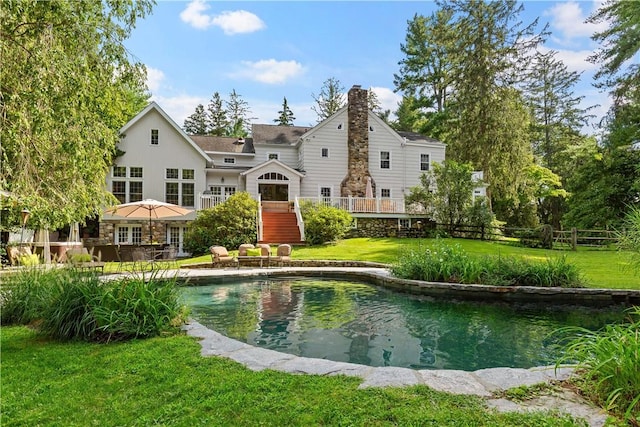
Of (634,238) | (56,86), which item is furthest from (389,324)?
(56,86)

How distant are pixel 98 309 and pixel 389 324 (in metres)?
4.83

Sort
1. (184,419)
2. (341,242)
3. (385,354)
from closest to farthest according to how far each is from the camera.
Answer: (184,419) → (385,354) → (341,242)

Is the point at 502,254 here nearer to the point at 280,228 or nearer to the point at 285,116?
the point at 280,228

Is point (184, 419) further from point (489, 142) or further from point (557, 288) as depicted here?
point (489, 142)

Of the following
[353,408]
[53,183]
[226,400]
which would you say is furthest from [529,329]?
[53,183]

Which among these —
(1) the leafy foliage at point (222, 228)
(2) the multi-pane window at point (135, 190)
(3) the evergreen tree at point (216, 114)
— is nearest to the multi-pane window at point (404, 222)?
(1) the leafy foliage at point (222, 228)

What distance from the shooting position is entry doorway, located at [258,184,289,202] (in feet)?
74.7

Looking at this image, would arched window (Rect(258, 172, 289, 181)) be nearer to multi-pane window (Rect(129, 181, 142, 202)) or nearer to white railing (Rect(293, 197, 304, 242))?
white railing (Rect(293, 197, 304, 242))

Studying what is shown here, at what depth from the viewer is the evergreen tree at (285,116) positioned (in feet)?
156

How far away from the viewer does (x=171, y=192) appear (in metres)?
21.8

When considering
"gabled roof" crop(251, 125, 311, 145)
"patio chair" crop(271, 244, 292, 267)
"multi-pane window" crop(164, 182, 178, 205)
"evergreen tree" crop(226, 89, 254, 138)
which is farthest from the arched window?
"evergreen tree" crop(226, 89, 254, 138)

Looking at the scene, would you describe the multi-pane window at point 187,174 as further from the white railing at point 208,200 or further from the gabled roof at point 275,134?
the gabled roof at point 275,134

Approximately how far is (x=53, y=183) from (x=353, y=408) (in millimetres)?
7412

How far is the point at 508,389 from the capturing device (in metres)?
3.17
